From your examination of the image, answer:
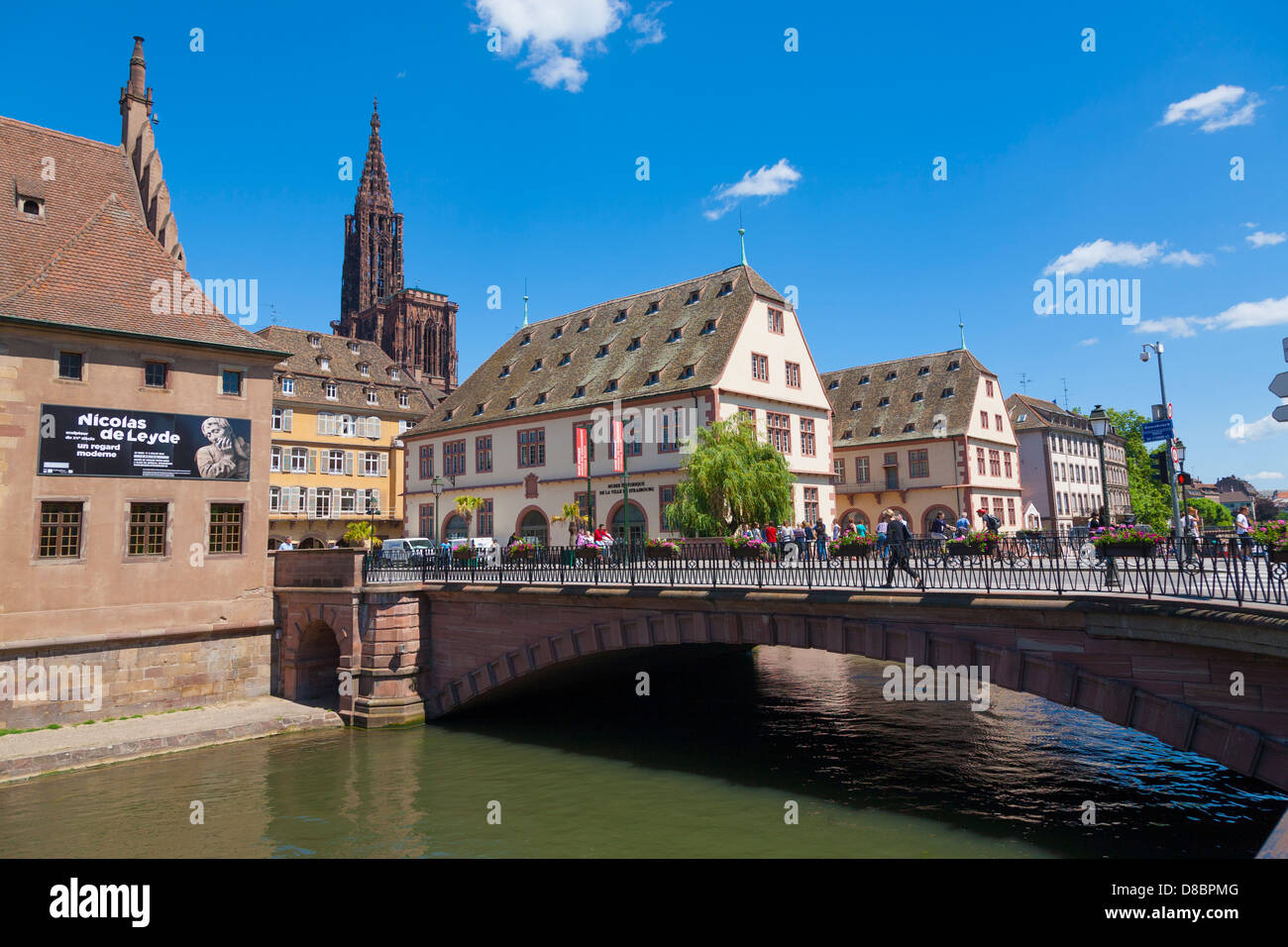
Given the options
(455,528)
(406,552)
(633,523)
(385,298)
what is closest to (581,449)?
(633,523)

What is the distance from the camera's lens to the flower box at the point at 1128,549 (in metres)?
12.8

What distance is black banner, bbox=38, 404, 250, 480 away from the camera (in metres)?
20.8

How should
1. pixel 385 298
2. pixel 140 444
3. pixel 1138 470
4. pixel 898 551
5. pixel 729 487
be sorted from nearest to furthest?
pixel 898 551, pixel 140 444, pixel 729 487, pixel 1138 470, pixel 385 298

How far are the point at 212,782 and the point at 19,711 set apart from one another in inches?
282

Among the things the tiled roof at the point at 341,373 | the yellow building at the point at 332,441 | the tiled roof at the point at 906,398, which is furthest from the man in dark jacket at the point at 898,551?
the tiled roof at the point at 341,373

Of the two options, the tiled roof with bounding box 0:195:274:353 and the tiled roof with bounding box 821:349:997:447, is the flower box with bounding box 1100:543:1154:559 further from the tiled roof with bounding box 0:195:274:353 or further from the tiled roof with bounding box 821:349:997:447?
the tiled roof with bounding box 821:349:997:447

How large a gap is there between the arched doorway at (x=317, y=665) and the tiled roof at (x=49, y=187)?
1264 cm

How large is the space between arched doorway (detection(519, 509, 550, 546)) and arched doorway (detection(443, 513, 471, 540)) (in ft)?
15.9

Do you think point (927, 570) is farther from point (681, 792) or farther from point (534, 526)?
point (534, 526)

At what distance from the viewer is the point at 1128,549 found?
1309cm

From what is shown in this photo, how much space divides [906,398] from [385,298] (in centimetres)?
6981

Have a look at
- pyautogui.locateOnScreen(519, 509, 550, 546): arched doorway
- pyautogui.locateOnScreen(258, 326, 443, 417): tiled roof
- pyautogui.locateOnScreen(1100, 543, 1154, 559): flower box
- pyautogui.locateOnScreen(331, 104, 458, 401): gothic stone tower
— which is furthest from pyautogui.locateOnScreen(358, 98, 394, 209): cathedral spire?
pyautogui.locateOnScreen(1100, 543, 1154, 559): flower box

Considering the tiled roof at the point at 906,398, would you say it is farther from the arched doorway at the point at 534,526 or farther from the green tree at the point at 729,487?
the arched doorway at the point at 534,526
